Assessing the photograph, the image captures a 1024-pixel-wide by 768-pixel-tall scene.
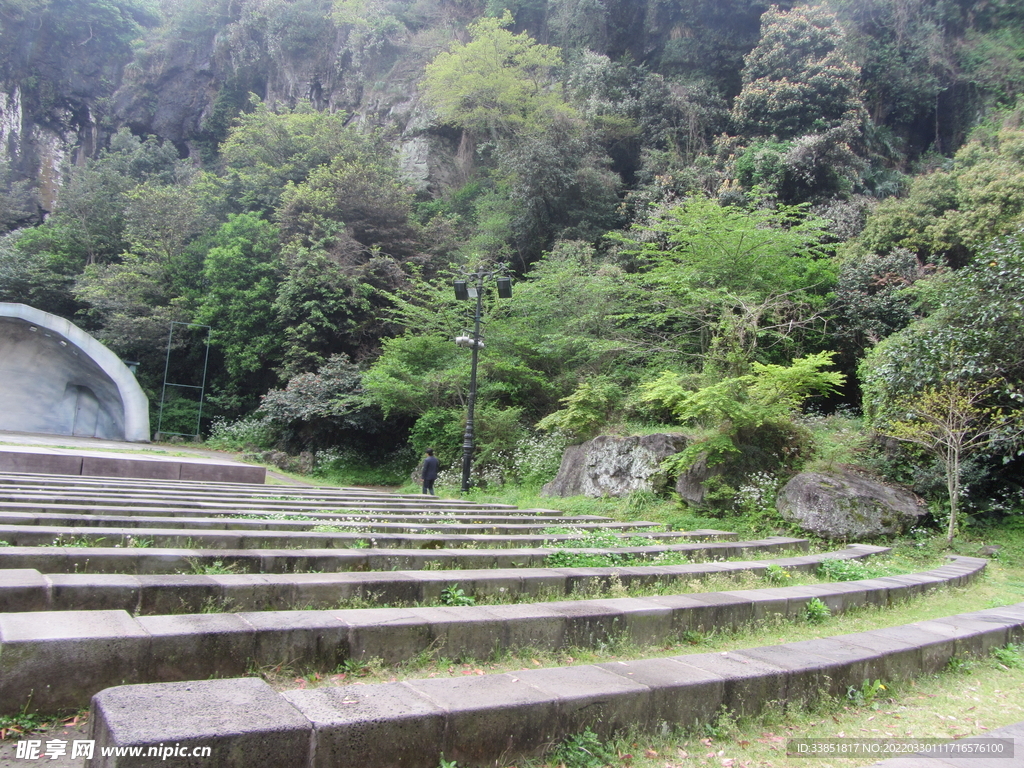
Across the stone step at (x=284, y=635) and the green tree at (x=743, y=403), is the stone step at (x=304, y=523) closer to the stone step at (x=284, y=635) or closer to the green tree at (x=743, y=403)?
the green tree at (x=743, y=403)

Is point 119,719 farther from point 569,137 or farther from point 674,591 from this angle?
point 569,137

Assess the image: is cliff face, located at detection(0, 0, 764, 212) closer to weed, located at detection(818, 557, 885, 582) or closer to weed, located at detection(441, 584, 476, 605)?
weed, located at detection(818, 557, 885, 582)

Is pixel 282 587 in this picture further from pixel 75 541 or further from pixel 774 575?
pixel 774 575

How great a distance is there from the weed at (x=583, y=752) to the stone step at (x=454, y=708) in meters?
0.04

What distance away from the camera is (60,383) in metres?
23.5

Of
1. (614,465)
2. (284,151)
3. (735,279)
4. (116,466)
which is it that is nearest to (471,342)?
(614,465)

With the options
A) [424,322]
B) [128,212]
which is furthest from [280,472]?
[128,212]

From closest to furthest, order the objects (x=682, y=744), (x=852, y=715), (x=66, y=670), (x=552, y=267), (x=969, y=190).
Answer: (x=66, y=670) → (x=682, y=744) → (x=852, y=715) → (x=969, y=190) → (x=552, y=267)

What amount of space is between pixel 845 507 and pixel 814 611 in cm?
567

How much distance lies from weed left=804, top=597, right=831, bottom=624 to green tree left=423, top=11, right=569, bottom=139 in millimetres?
25644

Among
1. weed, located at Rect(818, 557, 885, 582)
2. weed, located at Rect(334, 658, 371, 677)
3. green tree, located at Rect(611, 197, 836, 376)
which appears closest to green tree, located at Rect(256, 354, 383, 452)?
green tree, located at Rect(611, 197, 836, 376)

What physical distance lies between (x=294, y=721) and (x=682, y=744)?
1889 millimetres

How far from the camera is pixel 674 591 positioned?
5.55 meters

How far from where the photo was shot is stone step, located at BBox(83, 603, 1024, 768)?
205cm
